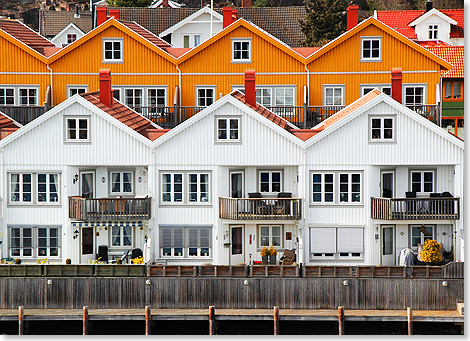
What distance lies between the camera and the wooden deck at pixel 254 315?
3184 centimetres

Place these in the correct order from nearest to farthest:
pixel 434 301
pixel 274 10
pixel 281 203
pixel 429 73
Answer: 1. pixel 434 301
2. pixel 281 203
3. pixel 429 73
4. pixel 274 10

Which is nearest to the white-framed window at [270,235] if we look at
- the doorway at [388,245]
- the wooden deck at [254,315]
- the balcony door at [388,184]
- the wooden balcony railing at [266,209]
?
the wooden balcony railing at [266,209]

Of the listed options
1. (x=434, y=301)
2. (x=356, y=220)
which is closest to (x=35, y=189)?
(x=356, y=220)

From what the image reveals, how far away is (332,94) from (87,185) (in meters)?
17.0

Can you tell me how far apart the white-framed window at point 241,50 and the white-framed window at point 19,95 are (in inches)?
491

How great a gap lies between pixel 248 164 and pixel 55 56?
16.8 meters

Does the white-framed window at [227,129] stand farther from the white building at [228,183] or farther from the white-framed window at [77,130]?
the white-framed window at [77,130]

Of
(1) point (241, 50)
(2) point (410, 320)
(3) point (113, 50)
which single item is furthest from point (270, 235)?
(3) point (113, 50)

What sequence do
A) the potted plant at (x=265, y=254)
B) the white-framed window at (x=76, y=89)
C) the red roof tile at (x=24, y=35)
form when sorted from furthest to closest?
the red roof tile at (x=24, y=35) < the white-framed window at (x=76, y=89) < the potted plant at (x=265, y=254)

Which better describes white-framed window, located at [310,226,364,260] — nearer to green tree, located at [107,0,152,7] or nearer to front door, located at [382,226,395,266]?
front door, located at [382,226,395,266]

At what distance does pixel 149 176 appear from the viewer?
1496 inches

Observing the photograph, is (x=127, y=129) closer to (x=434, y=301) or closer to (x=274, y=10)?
(x=434, y=301)

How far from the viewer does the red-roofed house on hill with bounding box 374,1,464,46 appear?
73312mm

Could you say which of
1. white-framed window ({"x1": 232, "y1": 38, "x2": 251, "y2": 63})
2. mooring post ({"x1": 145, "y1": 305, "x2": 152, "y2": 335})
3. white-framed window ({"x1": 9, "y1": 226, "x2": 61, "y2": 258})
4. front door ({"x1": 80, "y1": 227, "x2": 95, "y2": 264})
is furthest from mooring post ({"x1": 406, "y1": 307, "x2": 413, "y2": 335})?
white-framed window ({"x1": 232, "y1": 38, "x2": 251, "y2": 63})
